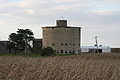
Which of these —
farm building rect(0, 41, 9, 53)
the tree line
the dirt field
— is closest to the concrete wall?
the tree line

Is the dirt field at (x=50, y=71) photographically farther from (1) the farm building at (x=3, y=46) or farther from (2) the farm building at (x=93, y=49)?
(2) the farm building at (x=93, y=49)

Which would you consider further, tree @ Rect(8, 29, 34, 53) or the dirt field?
tree @ Rect(8, 29, 34, 53)

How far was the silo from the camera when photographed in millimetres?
83062

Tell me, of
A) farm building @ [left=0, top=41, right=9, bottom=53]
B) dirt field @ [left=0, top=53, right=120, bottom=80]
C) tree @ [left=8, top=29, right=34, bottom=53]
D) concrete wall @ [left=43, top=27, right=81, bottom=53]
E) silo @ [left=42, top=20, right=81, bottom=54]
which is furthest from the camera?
farm building @ [left=0, top=41, right=9, bottom=53]

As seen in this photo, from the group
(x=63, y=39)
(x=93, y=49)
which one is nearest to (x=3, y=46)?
(x=63, y=39)

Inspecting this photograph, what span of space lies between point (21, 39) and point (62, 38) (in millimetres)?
11406

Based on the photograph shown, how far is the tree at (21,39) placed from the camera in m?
78.8

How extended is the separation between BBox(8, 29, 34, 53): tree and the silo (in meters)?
4.95

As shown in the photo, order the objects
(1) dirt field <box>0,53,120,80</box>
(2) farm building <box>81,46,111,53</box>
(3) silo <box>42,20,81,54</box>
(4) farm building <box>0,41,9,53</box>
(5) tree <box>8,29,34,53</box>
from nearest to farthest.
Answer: (1) dirt field <box>0,53,120,80</box> < (5) tree <box>8,29,34,53</box> < (3) silo <box>42,20,81,54</box> < (4) farm building <box>0,41,9,53</box> < (2) farm building <box>81,46,111,53</box>

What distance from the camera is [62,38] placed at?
83938 mm

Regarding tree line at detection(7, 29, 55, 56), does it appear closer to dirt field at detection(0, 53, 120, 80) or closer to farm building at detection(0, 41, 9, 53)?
farm building at detection(0, 41, 9, 53)

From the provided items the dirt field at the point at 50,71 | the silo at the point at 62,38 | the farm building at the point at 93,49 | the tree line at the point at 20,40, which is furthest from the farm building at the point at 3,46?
the dirt field at the point at 50,71

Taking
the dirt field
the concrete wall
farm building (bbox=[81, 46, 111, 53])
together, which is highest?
the concrete wall

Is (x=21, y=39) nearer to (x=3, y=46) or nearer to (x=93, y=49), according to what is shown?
(x=3, y=46)
